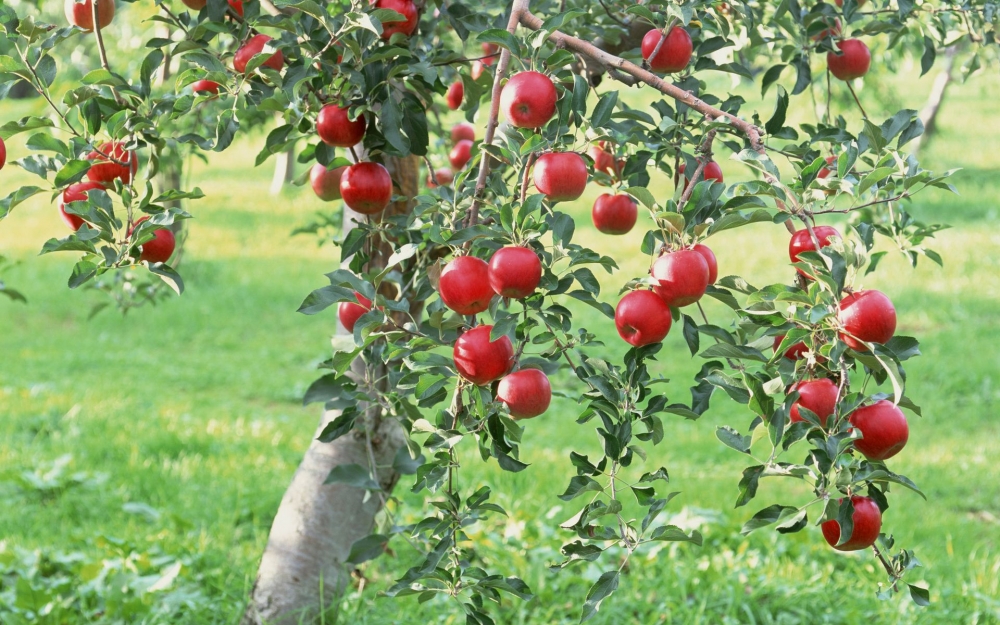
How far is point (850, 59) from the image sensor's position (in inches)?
65.1

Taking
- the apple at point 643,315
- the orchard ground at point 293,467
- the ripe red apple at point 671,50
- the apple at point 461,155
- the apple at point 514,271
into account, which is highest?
the ripe red apple at point 671,50

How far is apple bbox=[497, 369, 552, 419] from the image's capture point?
1.19 m

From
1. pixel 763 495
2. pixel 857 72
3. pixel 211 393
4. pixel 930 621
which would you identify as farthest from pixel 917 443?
pixel 211 393

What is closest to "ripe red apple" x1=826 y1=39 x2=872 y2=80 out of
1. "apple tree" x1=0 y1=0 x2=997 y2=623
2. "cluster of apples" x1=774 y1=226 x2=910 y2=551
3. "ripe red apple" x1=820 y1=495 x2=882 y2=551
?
"apple tree" x1=0 y1=0 x2=997 y2=623

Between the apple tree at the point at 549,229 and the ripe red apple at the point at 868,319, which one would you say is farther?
the apple tree at the point at 549,229

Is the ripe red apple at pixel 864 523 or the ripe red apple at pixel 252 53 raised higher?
the ripe red apple at pixel 252 53

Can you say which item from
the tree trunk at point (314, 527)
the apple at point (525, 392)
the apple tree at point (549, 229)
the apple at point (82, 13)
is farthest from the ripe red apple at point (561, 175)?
the tree trunk at point (314, 527)

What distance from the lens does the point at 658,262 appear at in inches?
43.4

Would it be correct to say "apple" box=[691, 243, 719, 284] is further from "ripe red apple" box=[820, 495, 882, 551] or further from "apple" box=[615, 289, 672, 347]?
"ripe red apple" box=[820, 495, 882, 551]

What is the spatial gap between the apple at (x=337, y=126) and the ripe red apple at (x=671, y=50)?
46 centimetres

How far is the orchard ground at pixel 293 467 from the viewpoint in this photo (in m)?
2.45

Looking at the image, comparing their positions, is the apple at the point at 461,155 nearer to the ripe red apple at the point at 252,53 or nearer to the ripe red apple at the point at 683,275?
the ripe red apple at the point at 252,53

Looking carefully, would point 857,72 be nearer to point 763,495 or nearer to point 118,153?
point 118,153

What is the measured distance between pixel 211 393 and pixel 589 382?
4.41 meters
